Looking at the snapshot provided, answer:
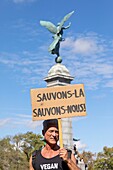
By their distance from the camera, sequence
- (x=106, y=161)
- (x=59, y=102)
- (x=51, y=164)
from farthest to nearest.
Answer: (x=106, y=161)
(x=59, y=102)
(x=51, y=164)

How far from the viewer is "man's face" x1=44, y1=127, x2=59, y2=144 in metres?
3.93

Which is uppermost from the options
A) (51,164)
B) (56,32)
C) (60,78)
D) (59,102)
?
(56,32)

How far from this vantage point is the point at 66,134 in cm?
1905

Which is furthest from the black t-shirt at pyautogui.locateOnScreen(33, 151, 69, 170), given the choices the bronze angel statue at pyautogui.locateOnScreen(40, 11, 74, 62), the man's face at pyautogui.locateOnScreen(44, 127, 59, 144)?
the bronze angel statue at pyautogui.locateOnScreen(40, 11, 74, 62)

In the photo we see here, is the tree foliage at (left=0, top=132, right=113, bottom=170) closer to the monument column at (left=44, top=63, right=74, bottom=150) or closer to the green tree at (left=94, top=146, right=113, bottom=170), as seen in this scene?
the green tree at (left=94, top=146, right=113, bottom=170)

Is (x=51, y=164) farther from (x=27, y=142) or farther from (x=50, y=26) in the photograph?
(x=27, y=142)

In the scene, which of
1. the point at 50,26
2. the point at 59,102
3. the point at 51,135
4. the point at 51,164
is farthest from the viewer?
the point at 50,26

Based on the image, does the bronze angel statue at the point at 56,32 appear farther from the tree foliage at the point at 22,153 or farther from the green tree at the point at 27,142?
the green tree at the point at 27,142

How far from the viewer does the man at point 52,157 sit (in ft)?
12.4

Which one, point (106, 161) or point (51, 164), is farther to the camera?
point (106, 161)

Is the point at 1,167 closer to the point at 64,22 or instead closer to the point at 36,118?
the point at 64,22

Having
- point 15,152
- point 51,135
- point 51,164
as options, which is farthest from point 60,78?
point 15,152

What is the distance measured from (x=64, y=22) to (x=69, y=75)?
2.90m

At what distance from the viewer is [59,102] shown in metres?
4.73
